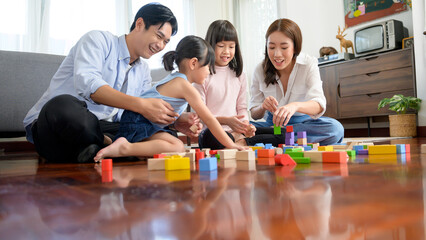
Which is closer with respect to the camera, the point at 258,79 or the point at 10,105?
the point at 258,79

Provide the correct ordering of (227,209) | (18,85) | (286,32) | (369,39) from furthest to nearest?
(369,39)
(18,85)
(286,32)
(227,209)

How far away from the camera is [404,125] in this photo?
3.38 m

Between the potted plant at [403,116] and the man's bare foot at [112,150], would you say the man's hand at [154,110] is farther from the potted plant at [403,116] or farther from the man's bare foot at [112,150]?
the potted plant at [403,116]

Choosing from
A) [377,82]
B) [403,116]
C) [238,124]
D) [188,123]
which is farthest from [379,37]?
[188,123]

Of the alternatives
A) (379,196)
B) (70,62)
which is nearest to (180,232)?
(379,196)

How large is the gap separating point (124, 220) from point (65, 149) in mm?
1145

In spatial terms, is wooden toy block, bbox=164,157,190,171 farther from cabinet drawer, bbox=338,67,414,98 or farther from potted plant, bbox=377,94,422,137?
cabinet drawer, bbox=338,67,414,98

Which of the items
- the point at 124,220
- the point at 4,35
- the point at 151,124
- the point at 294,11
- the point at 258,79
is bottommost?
the point at 124,220

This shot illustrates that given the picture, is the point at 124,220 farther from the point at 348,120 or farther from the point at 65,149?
the point at 348,120

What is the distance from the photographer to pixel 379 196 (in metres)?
0.40

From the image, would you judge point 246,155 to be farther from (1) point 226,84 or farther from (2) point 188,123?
(1) point 226,84

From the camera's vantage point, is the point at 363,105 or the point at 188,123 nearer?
the point at 188,123

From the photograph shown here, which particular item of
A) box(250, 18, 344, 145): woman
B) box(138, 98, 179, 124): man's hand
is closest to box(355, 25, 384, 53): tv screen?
box(250, 18, 344, 145): woman

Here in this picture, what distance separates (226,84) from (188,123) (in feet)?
1.70
